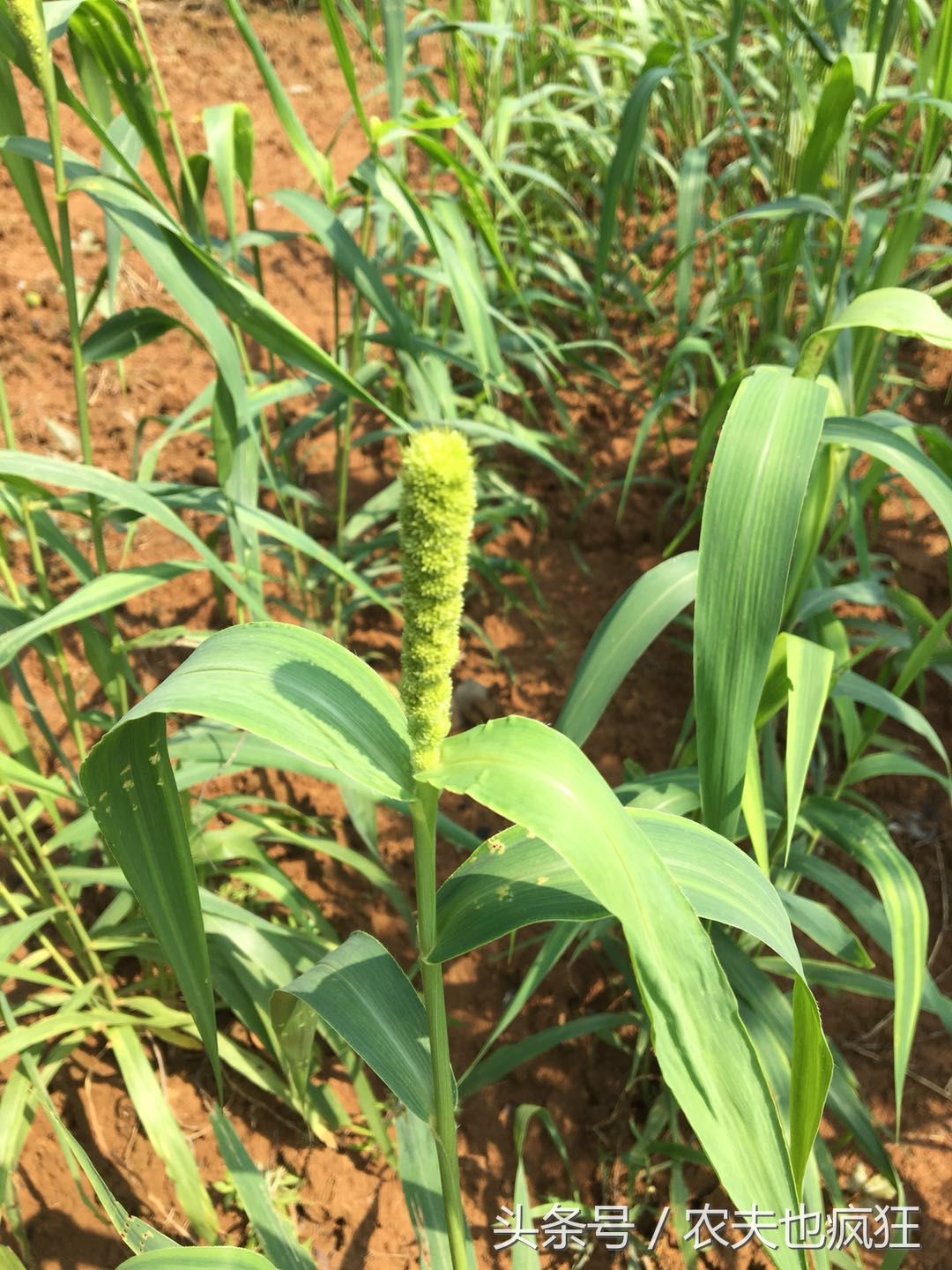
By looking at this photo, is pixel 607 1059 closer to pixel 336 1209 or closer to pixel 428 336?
pixel 336 1209

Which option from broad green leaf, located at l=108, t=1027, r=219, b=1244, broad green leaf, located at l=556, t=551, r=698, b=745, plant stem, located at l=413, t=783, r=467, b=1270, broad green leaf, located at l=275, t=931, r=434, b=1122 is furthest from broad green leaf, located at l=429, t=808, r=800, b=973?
broad green leaf, located at l=108, t=1027, r=219, b=1244

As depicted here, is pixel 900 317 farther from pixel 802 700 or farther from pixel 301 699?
pixel 301 699

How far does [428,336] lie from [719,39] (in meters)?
0.85

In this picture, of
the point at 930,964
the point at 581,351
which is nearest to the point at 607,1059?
the point at 930,964

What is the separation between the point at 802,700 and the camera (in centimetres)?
94

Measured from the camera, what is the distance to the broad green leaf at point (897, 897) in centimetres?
103

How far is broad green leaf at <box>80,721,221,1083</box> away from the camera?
592mm

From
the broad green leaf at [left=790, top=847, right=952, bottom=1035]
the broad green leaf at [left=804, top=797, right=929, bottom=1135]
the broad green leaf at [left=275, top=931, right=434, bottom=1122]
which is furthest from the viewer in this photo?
the broad green leaf at [left=790, top=847, right=952, bottom=1035]

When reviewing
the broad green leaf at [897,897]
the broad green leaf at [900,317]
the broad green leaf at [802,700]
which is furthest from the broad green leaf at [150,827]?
the broad green leaf at [897,897]

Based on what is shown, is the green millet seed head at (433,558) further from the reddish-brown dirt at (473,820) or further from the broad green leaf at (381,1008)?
the reddish-brown dirt at (473,820)

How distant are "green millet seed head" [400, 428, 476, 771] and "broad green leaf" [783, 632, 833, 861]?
1.78 feet

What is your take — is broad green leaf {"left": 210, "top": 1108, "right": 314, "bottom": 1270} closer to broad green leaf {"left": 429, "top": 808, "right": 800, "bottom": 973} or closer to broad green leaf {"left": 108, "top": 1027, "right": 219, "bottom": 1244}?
broad green leaf {"left": 108, "top": 1027, "right": 219, "bottom": 1244}

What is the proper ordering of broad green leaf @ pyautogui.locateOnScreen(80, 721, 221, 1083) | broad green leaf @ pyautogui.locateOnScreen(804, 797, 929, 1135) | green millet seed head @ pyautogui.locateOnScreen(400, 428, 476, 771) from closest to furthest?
green millet seed head @ pyautogui.locateOnScreen(400, 428, 476, 771) → broad green leaf @ pyautogui.locateOnScreen(80, 721, 221, 1083) → broad green leaf @ pyautogui.locateOnScreen(804, 797, 929, 1135)

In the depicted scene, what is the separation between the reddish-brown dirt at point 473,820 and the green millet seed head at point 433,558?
3.52 ft
